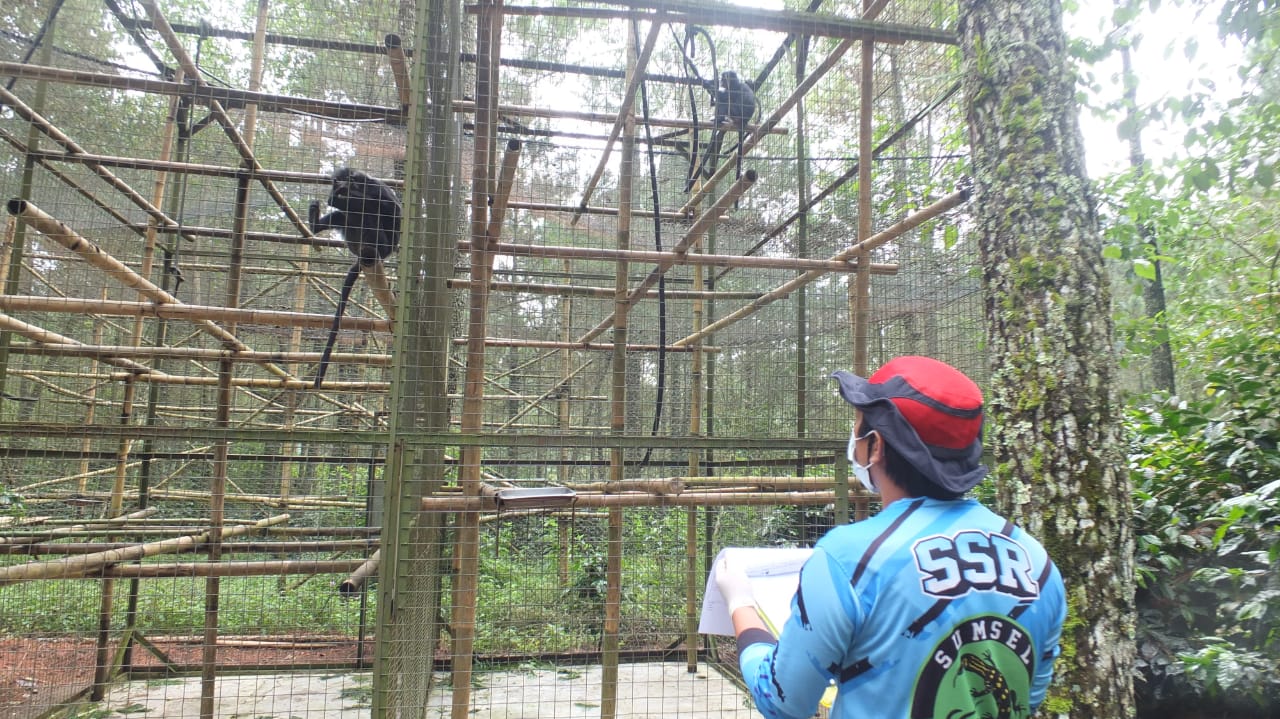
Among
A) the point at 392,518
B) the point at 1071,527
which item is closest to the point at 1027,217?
the point at 1071,527

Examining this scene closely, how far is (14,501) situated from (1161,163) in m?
8.50

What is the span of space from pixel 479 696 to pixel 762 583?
15.6 ft

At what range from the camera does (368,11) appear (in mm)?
4676

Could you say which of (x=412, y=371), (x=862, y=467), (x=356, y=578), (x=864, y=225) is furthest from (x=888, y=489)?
(x=356, y=578)

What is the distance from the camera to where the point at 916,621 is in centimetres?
102

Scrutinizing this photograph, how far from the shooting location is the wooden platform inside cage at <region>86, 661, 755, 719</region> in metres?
4.76

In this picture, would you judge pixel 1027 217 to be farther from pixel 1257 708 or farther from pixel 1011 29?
pixel 1257 708

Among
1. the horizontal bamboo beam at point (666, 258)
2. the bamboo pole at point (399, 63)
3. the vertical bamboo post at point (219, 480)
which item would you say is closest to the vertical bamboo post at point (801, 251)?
the horizontal bamboo beam at point (666, 258)

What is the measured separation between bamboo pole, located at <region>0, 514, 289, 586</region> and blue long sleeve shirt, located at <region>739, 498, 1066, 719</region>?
3296 millimetres

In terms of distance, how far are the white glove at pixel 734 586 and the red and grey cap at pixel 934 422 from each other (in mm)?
440

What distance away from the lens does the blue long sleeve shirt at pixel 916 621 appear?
1.02m

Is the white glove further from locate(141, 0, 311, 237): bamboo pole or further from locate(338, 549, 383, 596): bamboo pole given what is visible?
locate(141, 0, 311, 237): bamboo pole

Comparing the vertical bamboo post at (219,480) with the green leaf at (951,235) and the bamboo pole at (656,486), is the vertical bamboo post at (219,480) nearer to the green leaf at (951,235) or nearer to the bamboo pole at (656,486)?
the bamboo pole at (656,486)

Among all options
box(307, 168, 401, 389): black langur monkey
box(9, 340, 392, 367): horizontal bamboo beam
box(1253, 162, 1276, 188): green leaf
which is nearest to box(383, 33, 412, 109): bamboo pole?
box(307, 168, 401, 389): black langur monkey
